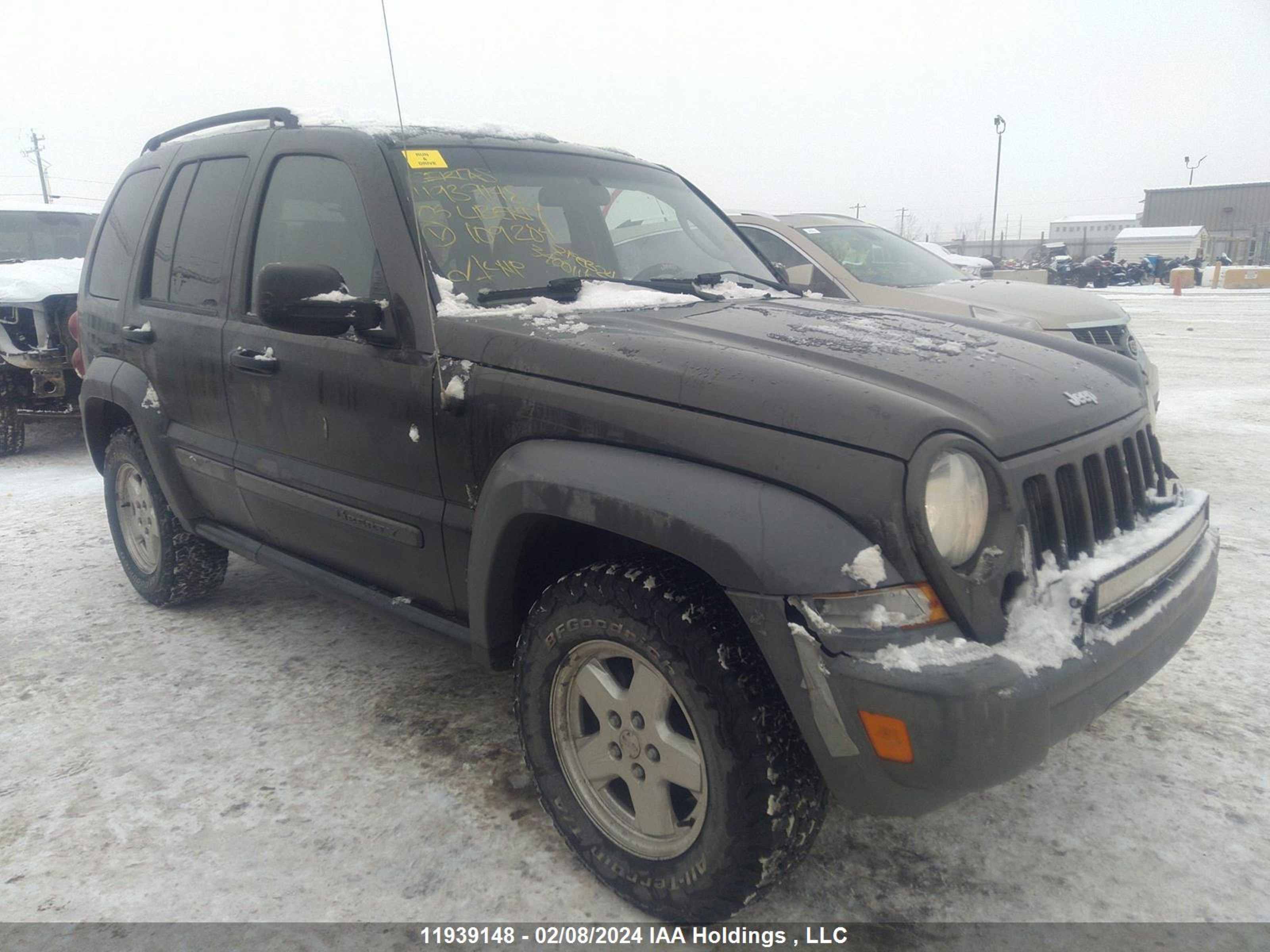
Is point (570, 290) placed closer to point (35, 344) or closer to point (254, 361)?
point (254, 361)

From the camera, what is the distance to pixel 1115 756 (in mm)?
2717

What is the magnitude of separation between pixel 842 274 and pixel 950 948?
206 inches

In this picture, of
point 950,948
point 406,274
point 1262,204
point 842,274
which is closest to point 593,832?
point 950,948

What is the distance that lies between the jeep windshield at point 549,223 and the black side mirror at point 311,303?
9.7 inches

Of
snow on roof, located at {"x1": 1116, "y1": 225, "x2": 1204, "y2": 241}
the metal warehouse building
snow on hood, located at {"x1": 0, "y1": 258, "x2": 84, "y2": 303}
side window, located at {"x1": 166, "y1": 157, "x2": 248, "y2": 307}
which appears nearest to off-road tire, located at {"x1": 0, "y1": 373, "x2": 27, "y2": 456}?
snow on hood, located at {"x1": 0, "y1": 258, "x2": 84, "y2": 303}

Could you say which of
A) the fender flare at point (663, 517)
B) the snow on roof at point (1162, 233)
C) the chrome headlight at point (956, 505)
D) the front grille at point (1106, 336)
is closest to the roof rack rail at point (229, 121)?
the fender flare at point (663, 517)

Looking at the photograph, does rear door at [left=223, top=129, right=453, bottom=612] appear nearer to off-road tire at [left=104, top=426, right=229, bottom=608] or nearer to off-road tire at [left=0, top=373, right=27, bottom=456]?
off-road tire at [left=104, top=426, right=229, bottom=608]

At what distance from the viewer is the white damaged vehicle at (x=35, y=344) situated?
6.68 meters

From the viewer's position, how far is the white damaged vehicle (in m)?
6.68

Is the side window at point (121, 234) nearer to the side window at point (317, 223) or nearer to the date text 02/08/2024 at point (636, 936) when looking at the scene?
the side window at point (317, 223)

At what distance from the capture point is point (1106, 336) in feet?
20.3

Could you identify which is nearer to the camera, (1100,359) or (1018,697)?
(1018,697)

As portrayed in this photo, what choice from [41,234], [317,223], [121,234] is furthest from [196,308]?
[41,234]

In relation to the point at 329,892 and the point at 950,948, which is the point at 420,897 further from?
the point at 950,948
